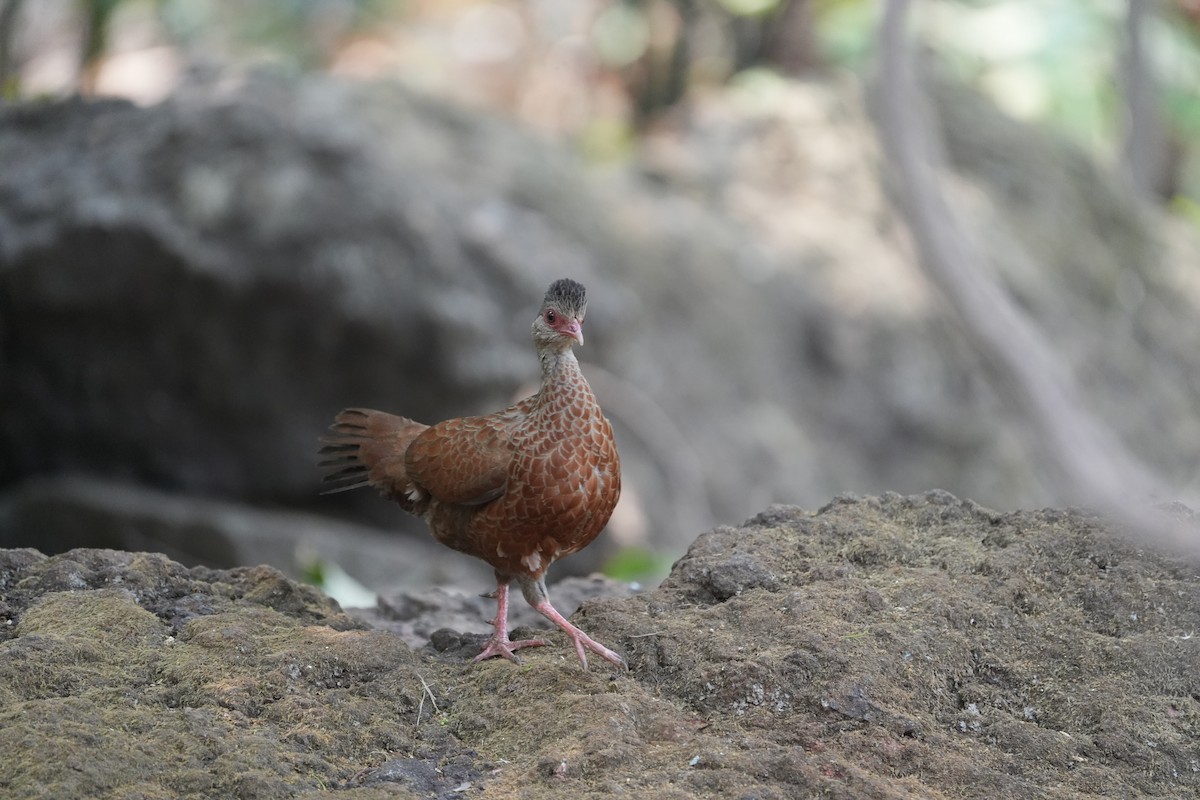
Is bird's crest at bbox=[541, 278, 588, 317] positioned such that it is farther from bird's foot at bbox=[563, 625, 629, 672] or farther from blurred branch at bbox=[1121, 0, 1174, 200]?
blurred branch at bbox=[1121, 0, 1174, 200]

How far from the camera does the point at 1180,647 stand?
10.3 feet

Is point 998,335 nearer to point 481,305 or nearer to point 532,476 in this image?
point 532,476

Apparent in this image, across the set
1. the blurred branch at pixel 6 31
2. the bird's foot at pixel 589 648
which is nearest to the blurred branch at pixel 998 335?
the bird's foot at pixel 589 648

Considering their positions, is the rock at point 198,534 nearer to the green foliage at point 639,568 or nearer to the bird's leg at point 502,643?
the green foliage at point 639,568

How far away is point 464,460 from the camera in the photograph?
3740 millimetres

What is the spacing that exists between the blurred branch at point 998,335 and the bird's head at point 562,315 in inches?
42.6

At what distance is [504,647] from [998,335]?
1677 millimetres

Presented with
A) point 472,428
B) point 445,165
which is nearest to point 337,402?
point 445,165

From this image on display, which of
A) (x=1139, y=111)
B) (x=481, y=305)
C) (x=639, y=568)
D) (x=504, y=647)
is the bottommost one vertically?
(x=504, y=647)

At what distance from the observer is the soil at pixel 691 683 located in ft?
8.89

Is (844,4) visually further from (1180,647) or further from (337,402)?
(1180,647)

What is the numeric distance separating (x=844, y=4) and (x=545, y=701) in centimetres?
1136

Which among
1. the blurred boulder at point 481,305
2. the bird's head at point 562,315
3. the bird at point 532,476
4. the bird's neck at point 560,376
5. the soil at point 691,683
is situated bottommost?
the soil at point 691,683

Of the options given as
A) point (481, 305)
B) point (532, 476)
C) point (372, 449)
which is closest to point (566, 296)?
point (532, 476)
